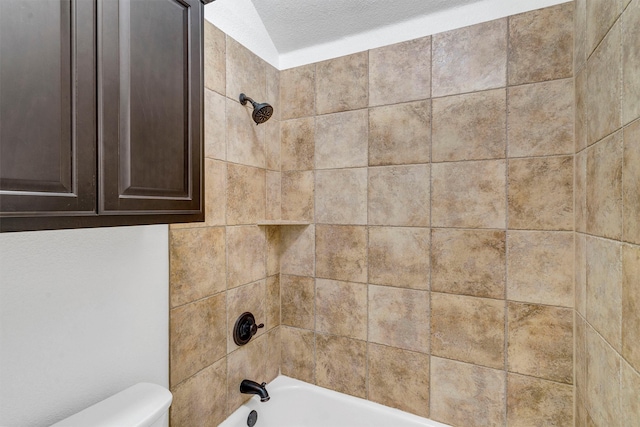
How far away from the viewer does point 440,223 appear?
1475 millimetres

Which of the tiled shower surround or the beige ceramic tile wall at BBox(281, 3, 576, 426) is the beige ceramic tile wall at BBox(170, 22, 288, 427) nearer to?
the tiled shower surround

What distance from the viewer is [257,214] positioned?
5.60ft

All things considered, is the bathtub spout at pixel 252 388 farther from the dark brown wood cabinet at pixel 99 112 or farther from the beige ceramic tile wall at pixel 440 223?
the dark brown wood cabinet at pixel 99 112

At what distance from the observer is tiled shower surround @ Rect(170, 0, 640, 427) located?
1.15 metres

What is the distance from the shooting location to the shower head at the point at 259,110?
4.96ft

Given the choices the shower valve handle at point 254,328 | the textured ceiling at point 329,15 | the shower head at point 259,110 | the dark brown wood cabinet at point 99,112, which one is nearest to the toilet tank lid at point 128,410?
the dark brown wood cabinet at point 99,112

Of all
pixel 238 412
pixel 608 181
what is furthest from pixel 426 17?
pixel 238 412

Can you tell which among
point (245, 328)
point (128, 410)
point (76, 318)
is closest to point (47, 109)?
point (76, 318)

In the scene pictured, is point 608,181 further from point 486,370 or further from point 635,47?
point 486,370

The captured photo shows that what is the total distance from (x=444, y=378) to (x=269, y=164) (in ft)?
4.57

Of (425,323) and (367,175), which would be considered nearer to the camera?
(425,323)

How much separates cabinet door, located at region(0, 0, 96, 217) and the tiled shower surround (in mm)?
625

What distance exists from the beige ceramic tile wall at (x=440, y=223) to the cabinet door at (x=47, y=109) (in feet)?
3.95

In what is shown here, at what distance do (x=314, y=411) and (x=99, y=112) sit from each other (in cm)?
170
